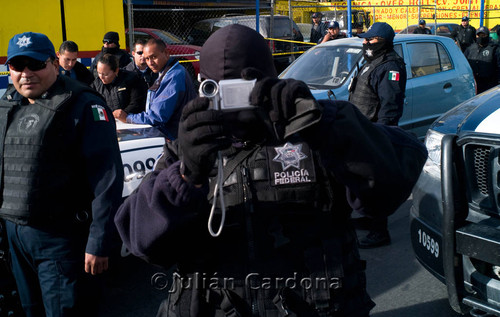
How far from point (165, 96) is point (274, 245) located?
2810 mm

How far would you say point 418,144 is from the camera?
70.8 inches

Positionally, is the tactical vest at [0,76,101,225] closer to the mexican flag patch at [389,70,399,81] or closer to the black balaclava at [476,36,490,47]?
the mexican flag patch at [389,70,399,81]

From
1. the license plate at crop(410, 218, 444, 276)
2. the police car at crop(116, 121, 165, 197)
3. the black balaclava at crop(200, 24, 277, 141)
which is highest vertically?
the black balaclava at crop(200, 24, 277, 141)

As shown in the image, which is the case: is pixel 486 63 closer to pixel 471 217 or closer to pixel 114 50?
pixel 114 50

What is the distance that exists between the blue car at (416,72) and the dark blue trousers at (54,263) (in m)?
4.56

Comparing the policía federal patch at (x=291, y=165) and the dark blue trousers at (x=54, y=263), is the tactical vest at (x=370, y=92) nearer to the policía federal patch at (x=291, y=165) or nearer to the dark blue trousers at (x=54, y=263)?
the dark blue trousers at (x=54, y=263)

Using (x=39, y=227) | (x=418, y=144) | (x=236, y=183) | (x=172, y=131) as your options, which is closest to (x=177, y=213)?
(x=236, y=183)

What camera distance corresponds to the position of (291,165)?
1.77 m

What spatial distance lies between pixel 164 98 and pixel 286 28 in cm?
1132

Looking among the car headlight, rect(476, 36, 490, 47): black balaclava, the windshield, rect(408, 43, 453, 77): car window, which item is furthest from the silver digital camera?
rect(476, 36, 490, 47): black balaclava

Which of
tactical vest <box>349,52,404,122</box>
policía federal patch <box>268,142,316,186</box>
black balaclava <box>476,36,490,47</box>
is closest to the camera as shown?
policía federal patch <box>268,142,316,186</box>

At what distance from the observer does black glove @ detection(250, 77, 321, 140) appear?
1.49 meters

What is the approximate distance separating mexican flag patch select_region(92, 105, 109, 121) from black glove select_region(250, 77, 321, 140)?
145 centimetres

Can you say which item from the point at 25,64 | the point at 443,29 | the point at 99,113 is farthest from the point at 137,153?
the point at 443,29
